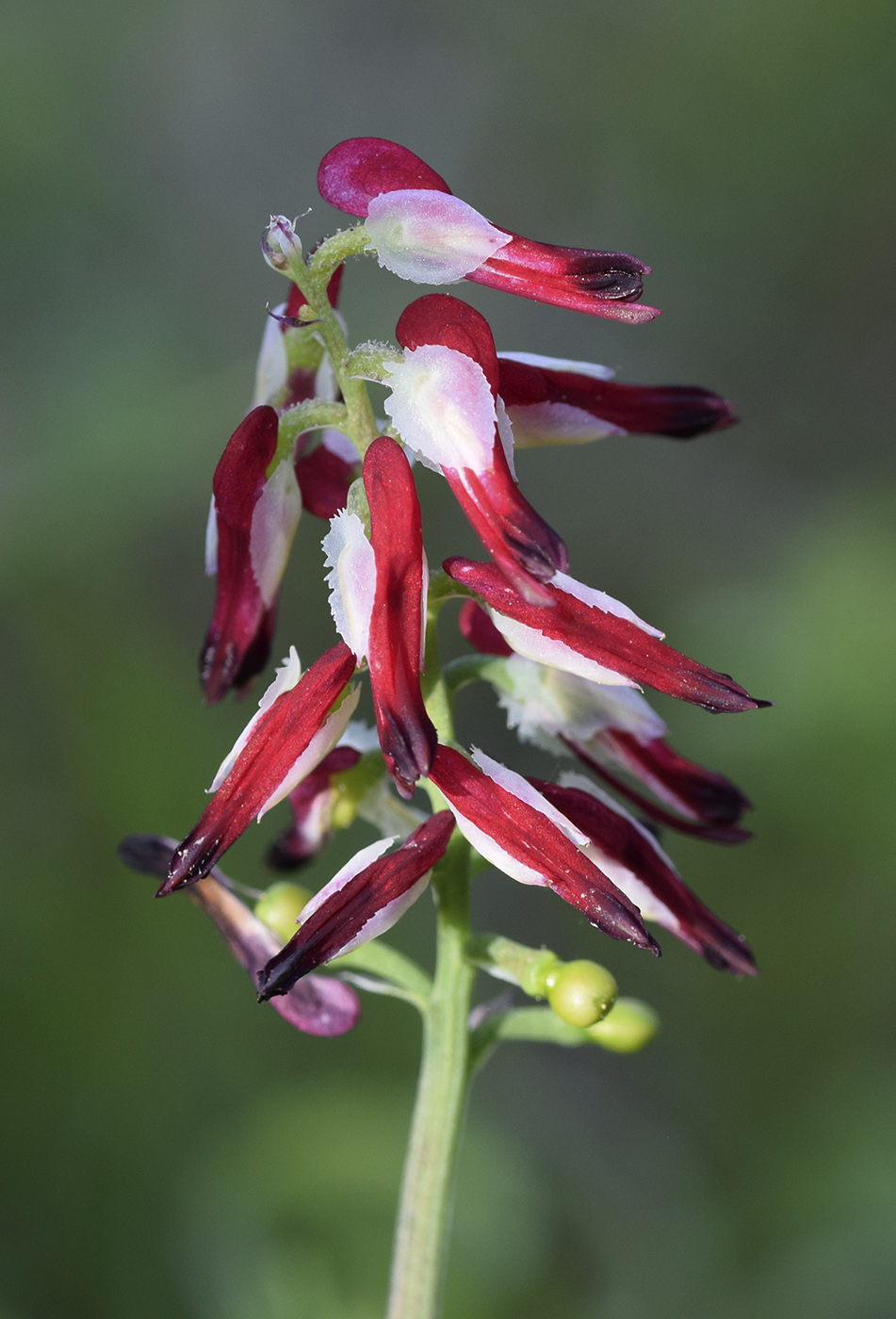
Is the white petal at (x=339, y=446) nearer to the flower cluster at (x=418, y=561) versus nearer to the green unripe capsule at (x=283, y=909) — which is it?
the flower cluster at (x=418, y=561)

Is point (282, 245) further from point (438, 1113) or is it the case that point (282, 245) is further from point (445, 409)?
point (438, 1113)

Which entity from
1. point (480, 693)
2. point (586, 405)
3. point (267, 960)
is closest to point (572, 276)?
point (586, 405)

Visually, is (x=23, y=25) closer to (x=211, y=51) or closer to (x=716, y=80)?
(x=211, y=51)

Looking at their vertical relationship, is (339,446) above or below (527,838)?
above

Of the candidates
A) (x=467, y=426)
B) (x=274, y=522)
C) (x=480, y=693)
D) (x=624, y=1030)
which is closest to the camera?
(x=467, y=426)

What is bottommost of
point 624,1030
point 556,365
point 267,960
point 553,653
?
point 624,1030

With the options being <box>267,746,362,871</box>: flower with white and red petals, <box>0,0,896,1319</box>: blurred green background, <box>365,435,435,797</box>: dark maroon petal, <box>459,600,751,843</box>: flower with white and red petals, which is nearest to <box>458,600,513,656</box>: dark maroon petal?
<box>459,600,751,843</box>: flower with white and red petals

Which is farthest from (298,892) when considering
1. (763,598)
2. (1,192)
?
(1,192)
